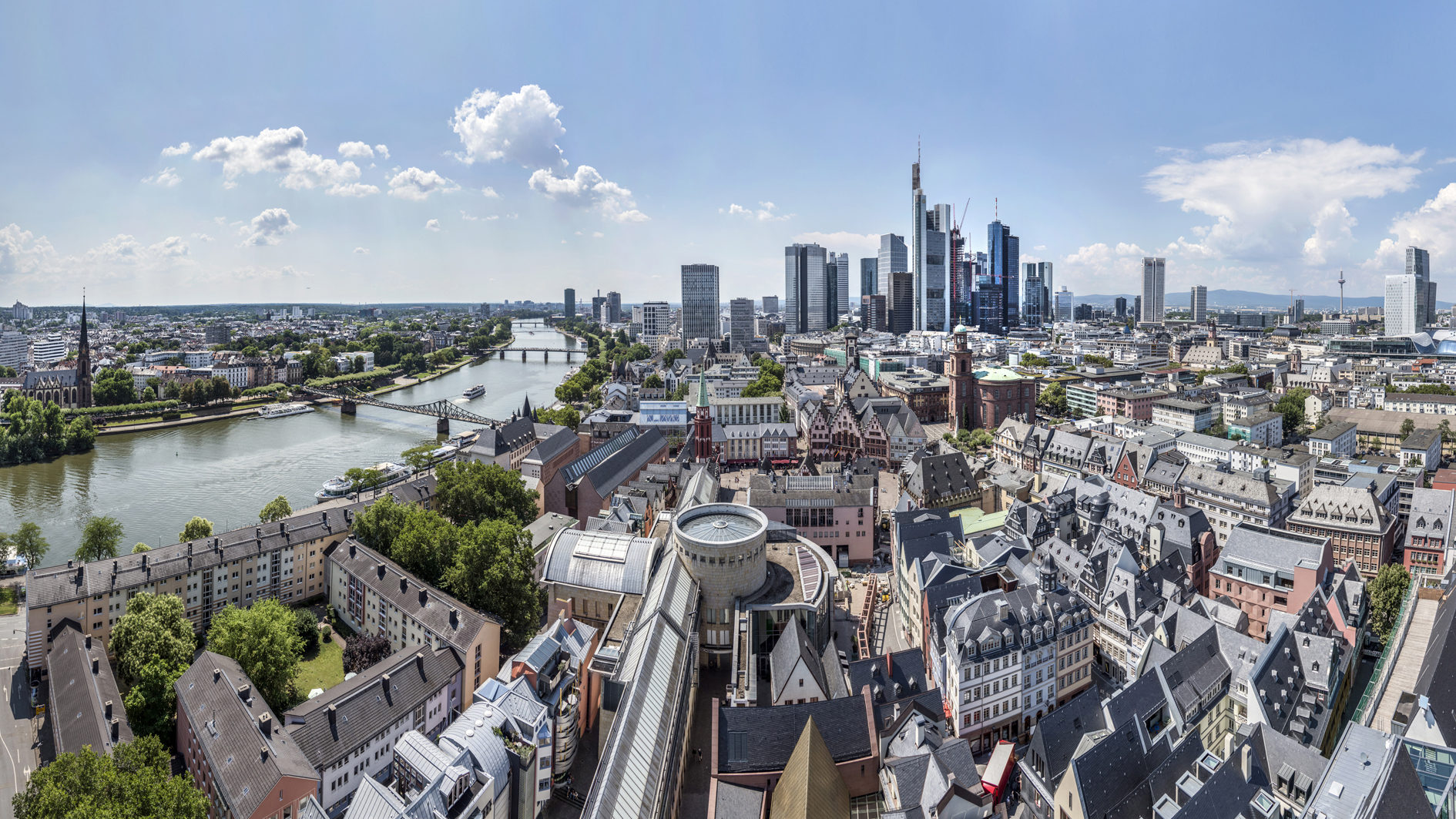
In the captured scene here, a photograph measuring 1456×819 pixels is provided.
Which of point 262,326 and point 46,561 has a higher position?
point 262,326

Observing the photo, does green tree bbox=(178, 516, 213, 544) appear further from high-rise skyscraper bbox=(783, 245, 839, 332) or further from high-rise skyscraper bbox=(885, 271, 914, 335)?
high-rise skyscraper bbox=(783, 245, 839, 332)

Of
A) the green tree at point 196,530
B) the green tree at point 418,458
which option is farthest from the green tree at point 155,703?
the green tree at point 418,458

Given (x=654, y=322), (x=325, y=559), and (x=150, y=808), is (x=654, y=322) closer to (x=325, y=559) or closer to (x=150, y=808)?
(x=325, y=559)

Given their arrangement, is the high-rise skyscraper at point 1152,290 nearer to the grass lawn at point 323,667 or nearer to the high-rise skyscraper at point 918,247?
the high-rise skyscraper at point 918,247

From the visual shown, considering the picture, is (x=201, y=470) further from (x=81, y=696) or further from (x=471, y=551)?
(x=81, y=696)

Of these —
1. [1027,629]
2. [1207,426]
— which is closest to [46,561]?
[1027,629]

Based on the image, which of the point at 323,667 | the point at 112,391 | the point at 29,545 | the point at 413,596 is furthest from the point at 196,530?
the point at 112,391
